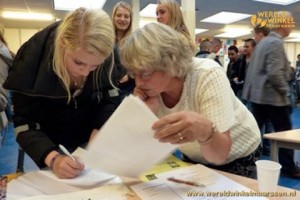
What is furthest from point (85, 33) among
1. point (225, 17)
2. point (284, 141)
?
point (225, 17)

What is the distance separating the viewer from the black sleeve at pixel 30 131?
93 centimetres

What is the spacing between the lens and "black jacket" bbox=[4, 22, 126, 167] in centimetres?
94

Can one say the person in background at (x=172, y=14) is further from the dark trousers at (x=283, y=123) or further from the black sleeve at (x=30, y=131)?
the black sleeve at (x=30, y=131)

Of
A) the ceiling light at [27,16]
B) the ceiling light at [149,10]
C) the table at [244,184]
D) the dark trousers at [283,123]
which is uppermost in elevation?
the ceiling light at [27,16]

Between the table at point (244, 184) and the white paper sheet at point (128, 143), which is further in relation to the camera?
the table at point (244, 184)

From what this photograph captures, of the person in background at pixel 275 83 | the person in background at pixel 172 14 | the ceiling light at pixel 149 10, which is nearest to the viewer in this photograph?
the person in background at pixel 172 14

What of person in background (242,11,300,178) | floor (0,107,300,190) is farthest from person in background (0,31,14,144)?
person in background (242,11,300,178)

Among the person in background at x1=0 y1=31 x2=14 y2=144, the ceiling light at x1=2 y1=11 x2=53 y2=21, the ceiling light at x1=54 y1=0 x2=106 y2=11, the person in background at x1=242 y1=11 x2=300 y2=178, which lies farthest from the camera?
the ceiling light at x1=2 y1=11 x2=53 y2=21

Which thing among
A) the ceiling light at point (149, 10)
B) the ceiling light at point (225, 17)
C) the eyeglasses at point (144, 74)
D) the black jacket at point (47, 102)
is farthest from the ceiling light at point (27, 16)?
the eyeglasses at point (144, 74)

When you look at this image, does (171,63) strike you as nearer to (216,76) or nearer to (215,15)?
(216,76)

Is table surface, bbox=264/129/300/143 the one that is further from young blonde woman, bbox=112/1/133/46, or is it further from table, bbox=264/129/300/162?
young blonde woman, bbox=112/1/133/46

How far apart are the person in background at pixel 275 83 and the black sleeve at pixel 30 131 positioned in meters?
2.09

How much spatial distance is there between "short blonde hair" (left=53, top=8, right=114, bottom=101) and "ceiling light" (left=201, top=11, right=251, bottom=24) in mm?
6414

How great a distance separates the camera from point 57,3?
19.9ft
